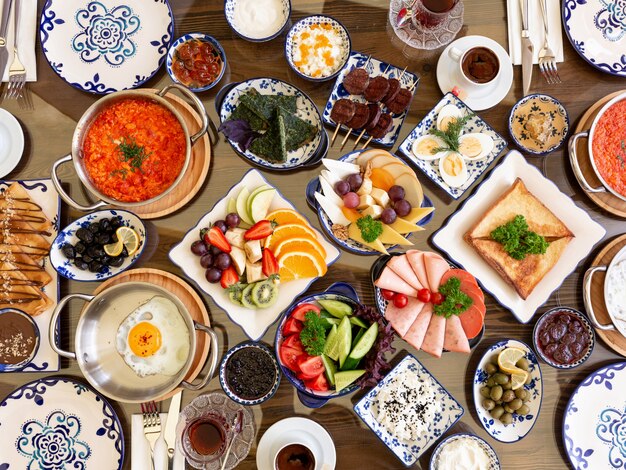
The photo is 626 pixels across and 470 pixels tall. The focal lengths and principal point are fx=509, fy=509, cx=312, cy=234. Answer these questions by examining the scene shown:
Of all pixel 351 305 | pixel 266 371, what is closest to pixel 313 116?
pixel 351 305

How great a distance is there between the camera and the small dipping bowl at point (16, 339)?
2531 mm

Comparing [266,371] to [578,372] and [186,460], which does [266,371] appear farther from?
[578,372]

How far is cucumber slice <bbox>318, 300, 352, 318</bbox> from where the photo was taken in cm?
253

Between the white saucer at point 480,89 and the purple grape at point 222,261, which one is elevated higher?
the white saucer at point 480,89

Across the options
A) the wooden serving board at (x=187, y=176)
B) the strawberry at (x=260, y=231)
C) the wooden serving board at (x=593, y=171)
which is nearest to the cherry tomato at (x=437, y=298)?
the strawberry at (x=260, y=231)

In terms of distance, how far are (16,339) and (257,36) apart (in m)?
1.99

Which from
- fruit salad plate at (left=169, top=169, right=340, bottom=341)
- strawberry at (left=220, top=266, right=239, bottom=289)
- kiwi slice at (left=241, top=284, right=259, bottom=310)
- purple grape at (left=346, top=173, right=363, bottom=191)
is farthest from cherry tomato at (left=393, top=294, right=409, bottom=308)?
strawberry at (left=220, top=266, right=239, bottom=289)

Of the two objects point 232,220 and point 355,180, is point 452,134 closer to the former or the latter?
point 355,180

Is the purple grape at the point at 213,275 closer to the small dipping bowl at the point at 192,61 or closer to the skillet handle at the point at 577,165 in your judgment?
the small dipping bowl at the point at 192,61

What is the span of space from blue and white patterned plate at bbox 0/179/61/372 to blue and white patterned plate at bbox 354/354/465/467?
5.20ft

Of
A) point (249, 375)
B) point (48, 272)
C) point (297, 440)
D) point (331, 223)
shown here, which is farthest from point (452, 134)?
point (48, 272)

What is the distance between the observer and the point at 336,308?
2.53 meters

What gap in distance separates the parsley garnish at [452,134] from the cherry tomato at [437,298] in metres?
0.73

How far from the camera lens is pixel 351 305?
2.58m
